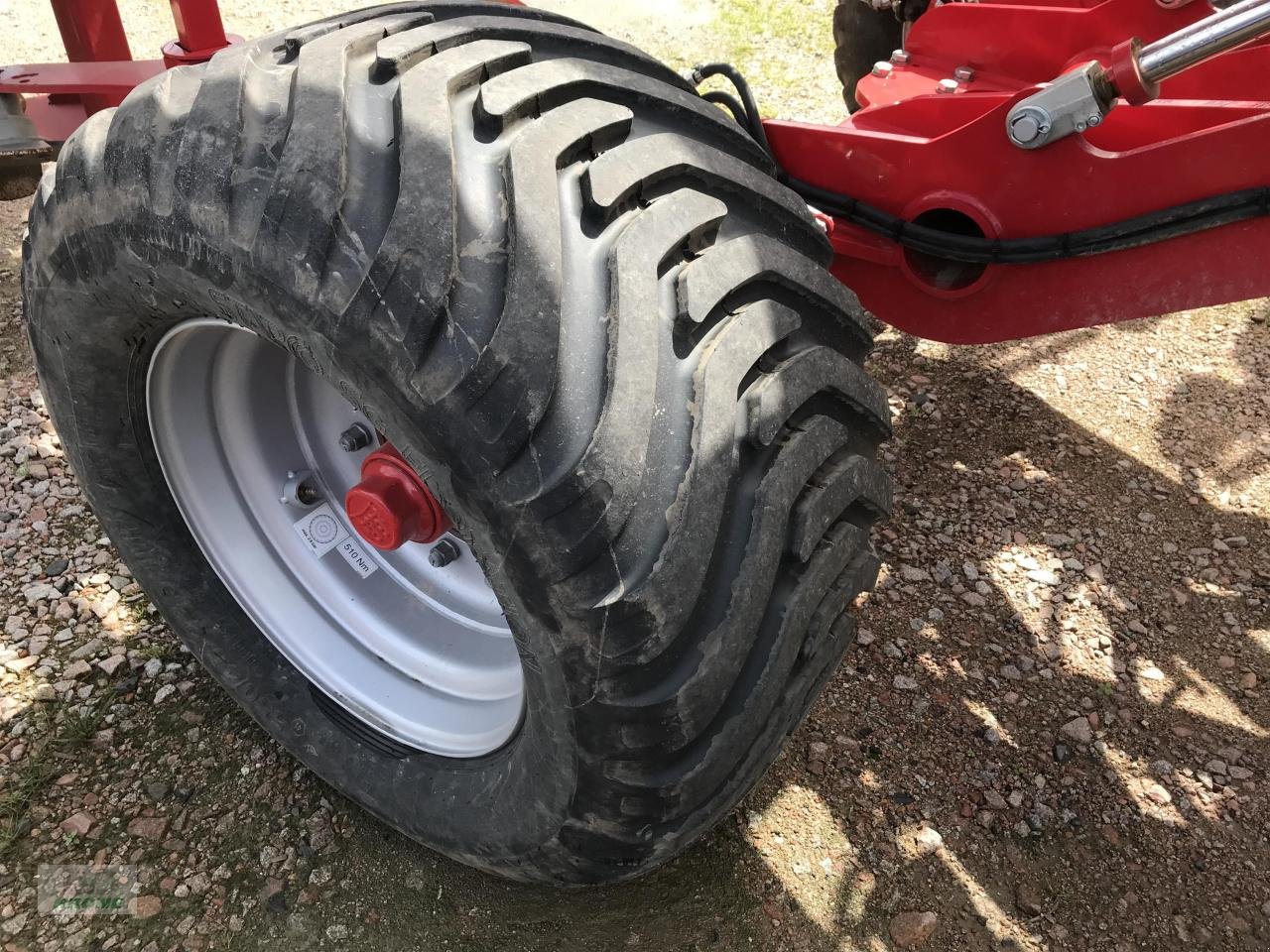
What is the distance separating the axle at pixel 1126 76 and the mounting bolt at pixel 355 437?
1.25 meters

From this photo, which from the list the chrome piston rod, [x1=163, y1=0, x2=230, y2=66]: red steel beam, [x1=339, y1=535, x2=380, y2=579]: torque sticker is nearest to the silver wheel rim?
[x1=339, y1=535, x2=380, y2=579]: torque sticker

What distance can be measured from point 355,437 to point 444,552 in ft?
0.91

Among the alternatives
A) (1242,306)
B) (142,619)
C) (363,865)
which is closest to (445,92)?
(363,865)

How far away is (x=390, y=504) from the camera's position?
162cm

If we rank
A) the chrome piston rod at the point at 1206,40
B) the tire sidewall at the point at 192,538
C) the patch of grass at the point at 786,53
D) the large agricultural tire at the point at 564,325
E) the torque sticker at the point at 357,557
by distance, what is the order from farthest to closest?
the patch of grass at the point at 786,53 < the torque sticker at the point at 357,557 < the chrome piston rod at the point at 1206,40 < the tire sidewall at the point at 192,538 < the large agricultural tire at the point at 564,325

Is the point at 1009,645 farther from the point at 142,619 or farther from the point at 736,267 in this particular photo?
the point at 142,619

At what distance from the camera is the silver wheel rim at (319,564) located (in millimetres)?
1840

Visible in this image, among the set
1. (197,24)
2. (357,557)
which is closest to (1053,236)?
(357,557)

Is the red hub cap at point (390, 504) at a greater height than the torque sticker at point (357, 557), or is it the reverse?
the red hub cap at point (390, 504)

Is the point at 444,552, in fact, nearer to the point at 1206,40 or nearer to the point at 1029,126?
the point at 1029,126

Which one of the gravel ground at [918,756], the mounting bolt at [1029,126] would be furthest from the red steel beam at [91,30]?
the mounting bolt at [1029,126]

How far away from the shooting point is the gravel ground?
69.8 inches

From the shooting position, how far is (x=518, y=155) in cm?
120

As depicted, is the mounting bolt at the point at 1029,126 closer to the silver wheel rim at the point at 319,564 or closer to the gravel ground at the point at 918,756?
the gravel ground at the point at 918,756
